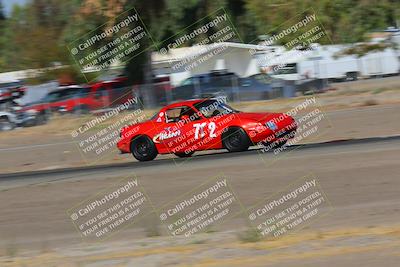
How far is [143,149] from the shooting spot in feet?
59.3

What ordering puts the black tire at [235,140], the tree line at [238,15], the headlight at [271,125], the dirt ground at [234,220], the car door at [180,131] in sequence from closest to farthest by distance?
the dirt ground at [234,220] → the headlight at [271,125] → the black tire at [235,140] → the car door at [180,131] → the tree line at [238,15]

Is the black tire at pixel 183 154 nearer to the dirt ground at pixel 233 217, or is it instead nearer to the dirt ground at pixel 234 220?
the dirt ground at pixel 233 217

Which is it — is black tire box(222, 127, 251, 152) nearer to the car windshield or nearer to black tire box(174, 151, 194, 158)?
the car windshield

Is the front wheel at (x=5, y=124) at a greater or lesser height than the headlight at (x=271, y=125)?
greater

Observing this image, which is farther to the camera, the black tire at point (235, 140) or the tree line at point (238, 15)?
the tree line at point (238, 15)

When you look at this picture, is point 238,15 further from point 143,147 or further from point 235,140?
point 235,140

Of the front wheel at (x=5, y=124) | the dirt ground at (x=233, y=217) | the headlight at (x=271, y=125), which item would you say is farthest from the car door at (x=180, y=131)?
the front wheel at (x=5, y=124)

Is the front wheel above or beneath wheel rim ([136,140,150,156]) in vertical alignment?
above

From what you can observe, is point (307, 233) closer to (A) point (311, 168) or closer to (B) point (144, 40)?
(A) point (311, 168)

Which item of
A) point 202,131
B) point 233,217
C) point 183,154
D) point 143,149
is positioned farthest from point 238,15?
point 233,217

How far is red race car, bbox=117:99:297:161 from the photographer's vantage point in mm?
16438

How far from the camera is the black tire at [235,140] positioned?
16638mm

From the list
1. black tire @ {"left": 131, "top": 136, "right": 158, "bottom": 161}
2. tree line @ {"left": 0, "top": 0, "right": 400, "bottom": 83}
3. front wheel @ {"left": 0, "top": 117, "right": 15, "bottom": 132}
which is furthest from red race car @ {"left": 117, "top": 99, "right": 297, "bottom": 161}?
tree line @ {"left": 0, "top": 0, "right": 400, "bottom": 83}

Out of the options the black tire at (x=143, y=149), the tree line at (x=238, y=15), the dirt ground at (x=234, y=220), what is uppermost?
the tree line at (x=238, y=15)
